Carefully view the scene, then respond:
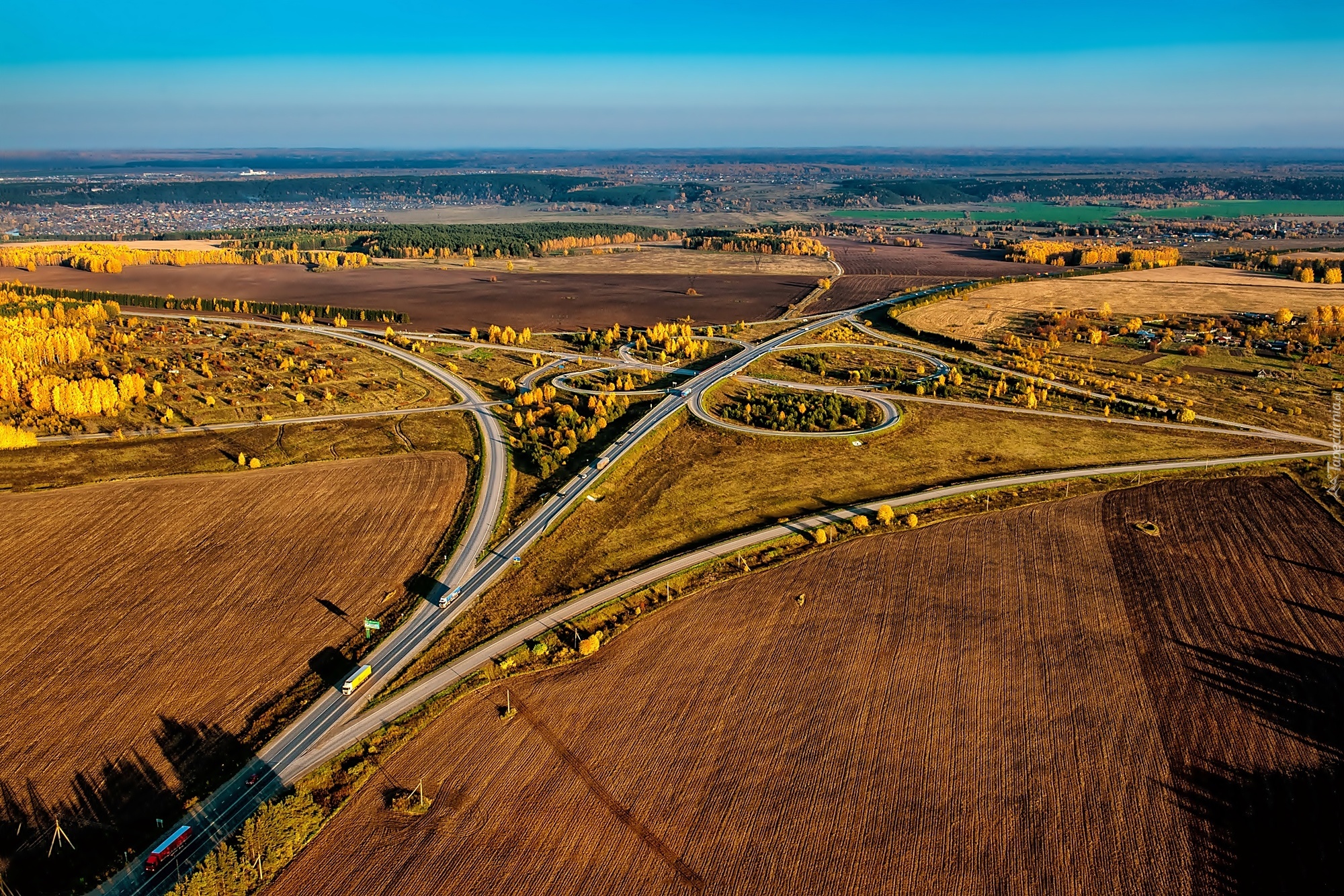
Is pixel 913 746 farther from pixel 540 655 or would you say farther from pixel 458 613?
pixel 458 613

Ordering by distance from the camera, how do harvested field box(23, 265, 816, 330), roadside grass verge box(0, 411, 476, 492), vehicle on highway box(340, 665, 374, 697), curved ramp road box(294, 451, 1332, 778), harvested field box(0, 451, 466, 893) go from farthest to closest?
harvested field box(23, 265, 816, 330), roadside grass verge box(0, 411, 476, 492), vehicle on highway box(340, 665, 374, 697), curved ramp road box(294, 451, 1332, 778), harvested field box(0, 451, 466, 893)

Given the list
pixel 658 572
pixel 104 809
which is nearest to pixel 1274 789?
pixel 658 572

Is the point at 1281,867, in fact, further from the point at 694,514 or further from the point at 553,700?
the point at 694,514

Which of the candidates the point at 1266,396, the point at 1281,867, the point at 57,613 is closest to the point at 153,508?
the point at 57,613

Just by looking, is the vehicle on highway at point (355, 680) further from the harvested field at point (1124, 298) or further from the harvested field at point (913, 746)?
the harvested field at point (1124, 298)

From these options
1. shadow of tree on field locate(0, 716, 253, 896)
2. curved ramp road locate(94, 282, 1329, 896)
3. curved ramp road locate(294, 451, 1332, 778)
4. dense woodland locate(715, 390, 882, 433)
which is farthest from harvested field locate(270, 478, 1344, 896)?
dense woodland locate(715, 390, 882, 433)

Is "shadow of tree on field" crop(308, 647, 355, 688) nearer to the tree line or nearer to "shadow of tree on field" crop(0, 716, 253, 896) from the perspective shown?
"shadow of tree on field" crop(0, 716, 253, 896)

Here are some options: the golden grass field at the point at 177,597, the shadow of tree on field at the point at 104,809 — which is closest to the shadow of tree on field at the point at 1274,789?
the shadow of tree on field at the point at 104,809
